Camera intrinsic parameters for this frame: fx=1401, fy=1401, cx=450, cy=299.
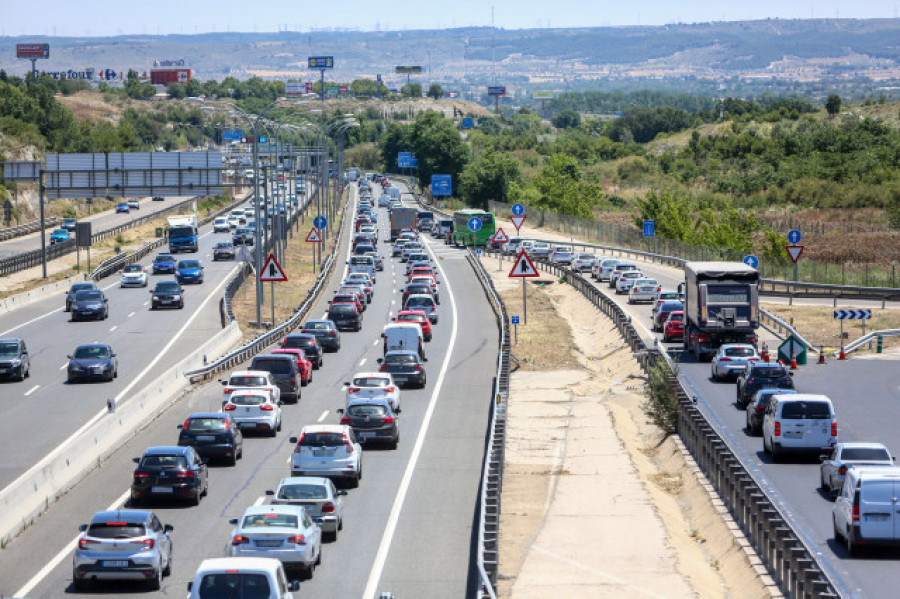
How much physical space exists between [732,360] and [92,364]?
20750mm

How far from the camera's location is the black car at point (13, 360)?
45000mm

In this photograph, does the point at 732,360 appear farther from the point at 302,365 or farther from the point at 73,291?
the point at 73,291

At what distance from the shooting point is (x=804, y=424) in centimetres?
3281

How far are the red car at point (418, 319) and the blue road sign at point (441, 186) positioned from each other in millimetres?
110202

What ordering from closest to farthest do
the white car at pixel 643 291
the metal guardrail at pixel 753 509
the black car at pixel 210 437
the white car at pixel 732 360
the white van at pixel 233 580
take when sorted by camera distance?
the white van at pixel 233 580
the metal guardrail at pixel 753 509
the black car at pixel 210 437
the white car at pixel 732 360
the white car at pixel 643 291

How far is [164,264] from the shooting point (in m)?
84.4

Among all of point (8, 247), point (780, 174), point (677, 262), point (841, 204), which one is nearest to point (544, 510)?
point (677, 262)

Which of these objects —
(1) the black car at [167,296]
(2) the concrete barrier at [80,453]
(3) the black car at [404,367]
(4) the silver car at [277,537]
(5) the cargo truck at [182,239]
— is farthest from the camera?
(5) the cargo truck at [182,239]

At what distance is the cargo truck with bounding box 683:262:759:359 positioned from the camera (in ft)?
161

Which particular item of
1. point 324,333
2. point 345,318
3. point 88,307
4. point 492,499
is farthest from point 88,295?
point 492,499

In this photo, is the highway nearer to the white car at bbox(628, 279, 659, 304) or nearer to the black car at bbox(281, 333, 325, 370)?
the black car at bbox(281, 333, 325, 370)

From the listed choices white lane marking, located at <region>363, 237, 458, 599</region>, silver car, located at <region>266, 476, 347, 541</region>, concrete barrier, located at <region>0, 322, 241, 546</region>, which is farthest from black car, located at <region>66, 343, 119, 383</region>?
silver car, located at <region>266, 476, 347, 541</region>

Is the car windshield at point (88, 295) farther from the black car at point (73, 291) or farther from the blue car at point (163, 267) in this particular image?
the blue car at point (163, 267)

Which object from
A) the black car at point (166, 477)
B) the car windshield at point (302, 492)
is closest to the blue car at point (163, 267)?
the black car at point (166, 477)
